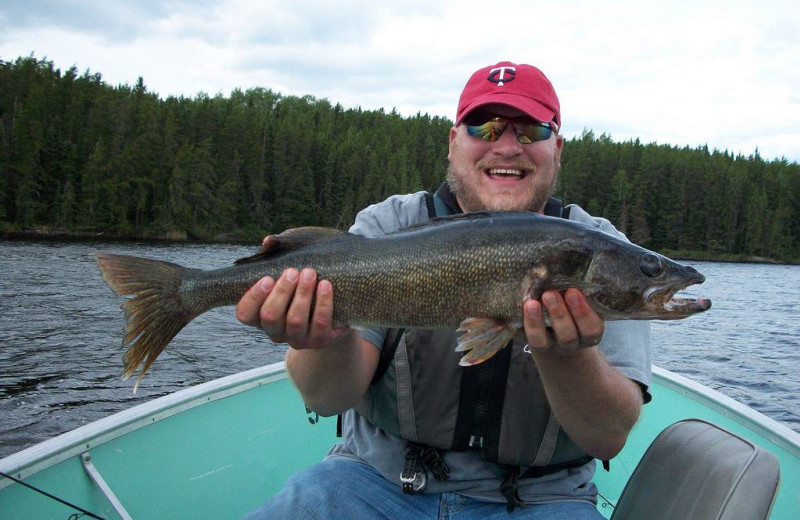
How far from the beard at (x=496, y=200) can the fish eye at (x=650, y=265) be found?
1156 mm

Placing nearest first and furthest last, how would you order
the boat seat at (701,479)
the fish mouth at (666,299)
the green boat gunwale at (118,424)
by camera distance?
the boat seat at (701,479) < the fish mouth at (666,299) < the green boat gunwale at (118,424)

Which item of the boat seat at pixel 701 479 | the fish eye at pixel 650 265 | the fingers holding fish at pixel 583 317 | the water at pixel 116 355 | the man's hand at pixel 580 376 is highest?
the fish eye at pixel 650 265

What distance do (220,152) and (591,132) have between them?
103117 millimetres

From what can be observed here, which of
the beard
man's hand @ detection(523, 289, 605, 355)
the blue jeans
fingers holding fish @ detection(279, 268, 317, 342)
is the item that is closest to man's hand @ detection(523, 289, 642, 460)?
man's hand @ detection(523, 289, 605, 355)

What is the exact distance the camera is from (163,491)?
169 inches

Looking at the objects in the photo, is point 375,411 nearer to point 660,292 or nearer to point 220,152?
point 660,292

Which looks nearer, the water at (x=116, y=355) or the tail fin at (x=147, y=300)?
the tail fin at (x=147, y=300)

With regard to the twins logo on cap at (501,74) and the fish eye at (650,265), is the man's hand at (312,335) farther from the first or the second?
the twins logo on cap at (501,74)

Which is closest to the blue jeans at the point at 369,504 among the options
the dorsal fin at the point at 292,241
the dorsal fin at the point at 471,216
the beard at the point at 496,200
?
the dorsal fin at the point at 292,241

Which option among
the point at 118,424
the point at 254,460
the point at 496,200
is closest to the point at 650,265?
the point at 496,200

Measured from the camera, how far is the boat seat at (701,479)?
2.53 m

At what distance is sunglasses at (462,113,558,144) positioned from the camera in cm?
402

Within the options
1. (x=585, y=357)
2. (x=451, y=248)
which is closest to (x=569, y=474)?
Answer: (x=585, y=357)

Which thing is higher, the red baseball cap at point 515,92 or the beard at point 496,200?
the red baseball cap at point 515,92
